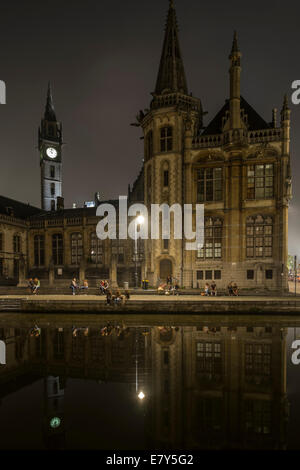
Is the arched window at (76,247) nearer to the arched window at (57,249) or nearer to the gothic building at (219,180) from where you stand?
the arched window at (57,249)

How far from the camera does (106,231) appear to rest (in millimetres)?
37531

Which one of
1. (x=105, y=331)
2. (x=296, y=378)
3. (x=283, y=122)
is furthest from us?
(x=283, y=122)

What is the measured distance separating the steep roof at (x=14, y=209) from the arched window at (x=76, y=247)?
9617 millimetres

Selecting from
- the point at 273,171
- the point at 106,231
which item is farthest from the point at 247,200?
the point at 106,231

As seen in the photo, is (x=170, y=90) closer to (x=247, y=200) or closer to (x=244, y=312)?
(x=247, y=200)

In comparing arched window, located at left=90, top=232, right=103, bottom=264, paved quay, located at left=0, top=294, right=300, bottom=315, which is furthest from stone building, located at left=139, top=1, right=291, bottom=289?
arched window, located at left=90, top=232, right=103, bottom=264

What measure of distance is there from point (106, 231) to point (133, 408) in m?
32.2

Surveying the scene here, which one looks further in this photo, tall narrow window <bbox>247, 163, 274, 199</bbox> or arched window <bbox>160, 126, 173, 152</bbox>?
arched window <bbox>160, 126, 173, 152</bbox>

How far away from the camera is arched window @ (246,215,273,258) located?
1054 inches

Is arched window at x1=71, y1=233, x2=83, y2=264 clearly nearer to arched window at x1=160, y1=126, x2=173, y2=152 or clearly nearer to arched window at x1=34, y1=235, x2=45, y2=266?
arched window at x1=34, y1=235, x2=45, y2=266

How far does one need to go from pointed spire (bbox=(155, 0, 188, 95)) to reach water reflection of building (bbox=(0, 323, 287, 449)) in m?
28.1

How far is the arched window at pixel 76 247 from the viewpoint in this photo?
39312 mm

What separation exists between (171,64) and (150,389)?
113 feet

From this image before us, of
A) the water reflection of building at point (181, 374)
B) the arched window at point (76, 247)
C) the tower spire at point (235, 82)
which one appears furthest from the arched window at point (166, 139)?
the water reflection of building at point (181, 374)
